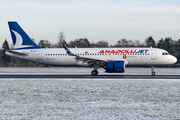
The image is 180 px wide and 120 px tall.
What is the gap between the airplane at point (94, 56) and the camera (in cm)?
2777

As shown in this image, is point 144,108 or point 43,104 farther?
point 43,104

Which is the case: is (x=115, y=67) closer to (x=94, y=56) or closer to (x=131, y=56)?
(x=131, y=56)

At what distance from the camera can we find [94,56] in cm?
3097

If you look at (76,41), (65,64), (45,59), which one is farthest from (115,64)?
(76,41)

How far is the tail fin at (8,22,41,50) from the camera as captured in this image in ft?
114

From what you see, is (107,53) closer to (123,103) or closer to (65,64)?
(65,64)

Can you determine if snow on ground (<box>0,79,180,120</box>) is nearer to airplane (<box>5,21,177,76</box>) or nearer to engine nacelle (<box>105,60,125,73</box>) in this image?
engine nacelle (<box>105,60,125,73</box>)

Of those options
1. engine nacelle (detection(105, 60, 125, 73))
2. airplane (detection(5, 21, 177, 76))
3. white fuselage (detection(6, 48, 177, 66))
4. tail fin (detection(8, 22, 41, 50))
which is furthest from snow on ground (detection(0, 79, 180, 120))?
tail fin (detection(8, 22, 41, 50))

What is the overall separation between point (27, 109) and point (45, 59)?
2345 cm

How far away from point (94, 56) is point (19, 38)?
1246 centimetres

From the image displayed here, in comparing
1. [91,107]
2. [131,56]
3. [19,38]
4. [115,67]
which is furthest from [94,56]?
[91,107]

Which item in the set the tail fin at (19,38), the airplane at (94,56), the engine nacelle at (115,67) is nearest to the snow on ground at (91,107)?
the engine nacelle at (115,67)

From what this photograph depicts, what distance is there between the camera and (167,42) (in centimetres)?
10656

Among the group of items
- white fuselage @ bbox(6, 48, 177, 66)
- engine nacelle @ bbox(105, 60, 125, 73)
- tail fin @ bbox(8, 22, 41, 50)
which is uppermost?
tail fin @ bbox(8, 22, 41, 50)
